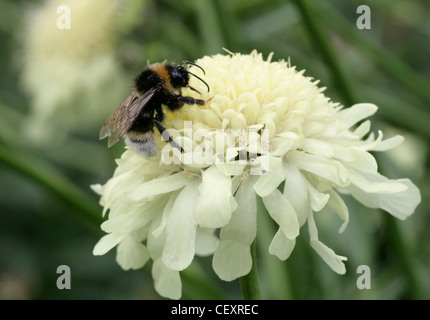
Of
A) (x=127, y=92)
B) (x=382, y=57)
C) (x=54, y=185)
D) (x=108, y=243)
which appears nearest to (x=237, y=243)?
(x=108, y=243)

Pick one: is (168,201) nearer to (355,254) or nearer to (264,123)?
(264,123)

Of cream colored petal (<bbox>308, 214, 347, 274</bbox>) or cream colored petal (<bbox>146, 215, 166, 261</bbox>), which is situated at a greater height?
cream colored petal (<bbox>146, 215, 166, 261</bbox>)

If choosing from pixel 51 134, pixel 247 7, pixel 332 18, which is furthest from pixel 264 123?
pixel 51 134

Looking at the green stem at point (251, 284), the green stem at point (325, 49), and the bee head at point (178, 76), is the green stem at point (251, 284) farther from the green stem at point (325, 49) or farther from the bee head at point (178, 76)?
the green stem at point (325, 49)

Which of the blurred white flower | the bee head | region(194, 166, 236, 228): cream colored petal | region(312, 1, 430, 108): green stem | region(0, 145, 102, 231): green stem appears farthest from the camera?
the blurred white flower

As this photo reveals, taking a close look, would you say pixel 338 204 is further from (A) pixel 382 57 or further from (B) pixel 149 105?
(A) pixel 382 57

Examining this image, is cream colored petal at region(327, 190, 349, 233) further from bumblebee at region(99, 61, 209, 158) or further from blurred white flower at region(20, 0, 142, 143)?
blurred white flower at region(20, 0, 142, 143)

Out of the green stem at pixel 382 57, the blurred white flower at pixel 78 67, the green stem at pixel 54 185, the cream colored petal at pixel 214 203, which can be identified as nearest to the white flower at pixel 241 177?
the cream colored petal at pixel 214 203

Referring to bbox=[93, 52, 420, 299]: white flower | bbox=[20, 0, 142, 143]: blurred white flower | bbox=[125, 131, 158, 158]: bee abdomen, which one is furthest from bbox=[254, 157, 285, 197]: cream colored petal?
bbox=[20, 0, 142, 143]: blurred white flower
